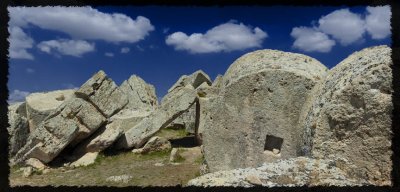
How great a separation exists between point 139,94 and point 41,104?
4.40 meters

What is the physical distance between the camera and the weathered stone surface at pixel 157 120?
17.8 m

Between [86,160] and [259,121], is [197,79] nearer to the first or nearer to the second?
[86,160]

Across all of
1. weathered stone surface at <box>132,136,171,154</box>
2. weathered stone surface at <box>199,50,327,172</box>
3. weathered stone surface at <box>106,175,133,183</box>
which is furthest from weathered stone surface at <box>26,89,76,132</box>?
weathered stone surface at <box>199,50,327,172</box>

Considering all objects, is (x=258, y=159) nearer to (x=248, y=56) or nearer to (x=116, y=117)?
(x=248, y=56)

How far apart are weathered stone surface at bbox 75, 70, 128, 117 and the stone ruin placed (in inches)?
1.4

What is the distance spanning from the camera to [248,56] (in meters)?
11.8

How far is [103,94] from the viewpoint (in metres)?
17.8

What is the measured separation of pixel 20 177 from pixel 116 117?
5434 millimetres

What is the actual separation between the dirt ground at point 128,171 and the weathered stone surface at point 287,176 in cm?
700

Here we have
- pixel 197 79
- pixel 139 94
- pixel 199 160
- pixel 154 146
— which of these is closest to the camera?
pixel 199 160

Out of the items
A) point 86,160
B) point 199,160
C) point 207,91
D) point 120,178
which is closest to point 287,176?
point 120,178

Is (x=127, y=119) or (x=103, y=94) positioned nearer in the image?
(x=103, y=94)

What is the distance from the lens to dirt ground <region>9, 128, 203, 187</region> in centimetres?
1317

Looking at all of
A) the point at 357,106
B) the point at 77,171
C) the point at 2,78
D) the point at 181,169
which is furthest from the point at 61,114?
the point at 2,78
